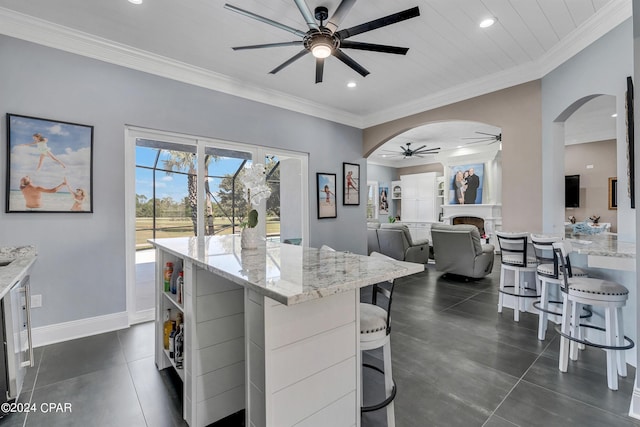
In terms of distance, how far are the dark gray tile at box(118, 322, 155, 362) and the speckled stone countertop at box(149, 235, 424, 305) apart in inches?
53.1

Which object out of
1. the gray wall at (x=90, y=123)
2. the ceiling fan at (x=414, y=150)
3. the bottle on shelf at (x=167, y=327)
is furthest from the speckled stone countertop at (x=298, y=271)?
the ceiling fan at (x=414, y=150)

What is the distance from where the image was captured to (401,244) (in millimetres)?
5582

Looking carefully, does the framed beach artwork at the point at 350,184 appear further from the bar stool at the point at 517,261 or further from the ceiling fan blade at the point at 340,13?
the ceiling fan blade at the point at 340,13

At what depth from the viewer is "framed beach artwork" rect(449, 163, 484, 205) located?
26.3 feet

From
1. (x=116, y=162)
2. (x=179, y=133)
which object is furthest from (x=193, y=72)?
(x=116, y=162)

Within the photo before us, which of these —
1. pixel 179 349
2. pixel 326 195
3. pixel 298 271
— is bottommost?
pixel 179 349

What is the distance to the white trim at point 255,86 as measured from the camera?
8.34 feet

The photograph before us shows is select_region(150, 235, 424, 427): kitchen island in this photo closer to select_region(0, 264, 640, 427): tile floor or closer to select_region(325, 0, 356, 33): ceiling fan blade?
select_region(0, 264, 640, 427): tile floor

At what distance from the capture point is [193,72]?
3.50 metres

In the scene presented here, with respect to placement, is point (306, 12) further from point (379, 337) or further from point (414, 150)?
point (414, 150)

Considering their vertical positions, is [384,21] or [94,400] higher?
[384,21]

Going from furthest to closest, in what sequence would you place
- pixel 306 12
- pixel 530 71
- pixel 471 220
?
1. pixel 471 220
2. pixel 530 71
3. pixel 306 12

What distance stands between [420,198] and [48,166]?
906cm

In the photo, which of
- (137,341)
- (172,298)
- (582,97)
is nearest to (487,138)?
(582,97)
